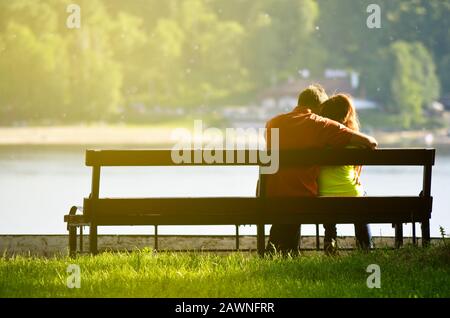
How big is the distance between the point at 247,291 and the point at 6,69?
58739 mm

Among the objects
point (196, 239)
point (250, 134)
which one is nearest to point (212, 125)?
point (250, 134)

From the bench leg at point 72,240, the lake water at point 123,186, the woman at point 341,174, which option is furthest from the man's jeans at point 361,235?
the lake water at point 123,186

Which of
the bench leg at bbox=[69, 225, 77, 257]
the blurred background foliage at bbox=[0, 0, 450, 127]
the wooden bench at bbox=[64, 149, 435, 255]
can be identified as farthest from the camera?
the blurred background foliage at bbox=[0, 0, 450, 127]

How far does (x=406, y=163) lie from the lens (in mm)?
6039

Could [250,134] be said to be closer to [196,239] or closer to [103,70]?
[103,70]

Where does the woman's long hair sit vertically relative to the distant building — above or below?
below

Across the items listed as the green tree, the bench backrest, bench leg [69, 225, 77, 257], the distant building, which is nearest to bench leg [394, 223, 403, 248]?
the bench backrest

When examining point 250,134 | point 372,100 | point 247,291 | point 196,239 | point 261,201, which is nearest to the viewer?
point 247,291

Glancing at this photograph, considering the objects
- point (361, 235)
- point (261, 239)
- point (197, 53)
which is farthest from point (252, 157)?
point (197, 53)

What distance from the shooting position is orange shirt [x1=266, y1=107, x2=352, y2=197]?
19.6 feet

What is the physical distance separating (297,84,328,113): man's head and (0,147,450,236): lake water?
11253 mm

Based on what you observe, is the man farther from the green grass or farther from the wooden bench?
the green grass

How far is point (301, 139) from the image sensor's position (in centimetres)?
601

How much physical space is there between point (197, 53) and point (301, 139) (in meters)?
62.7
